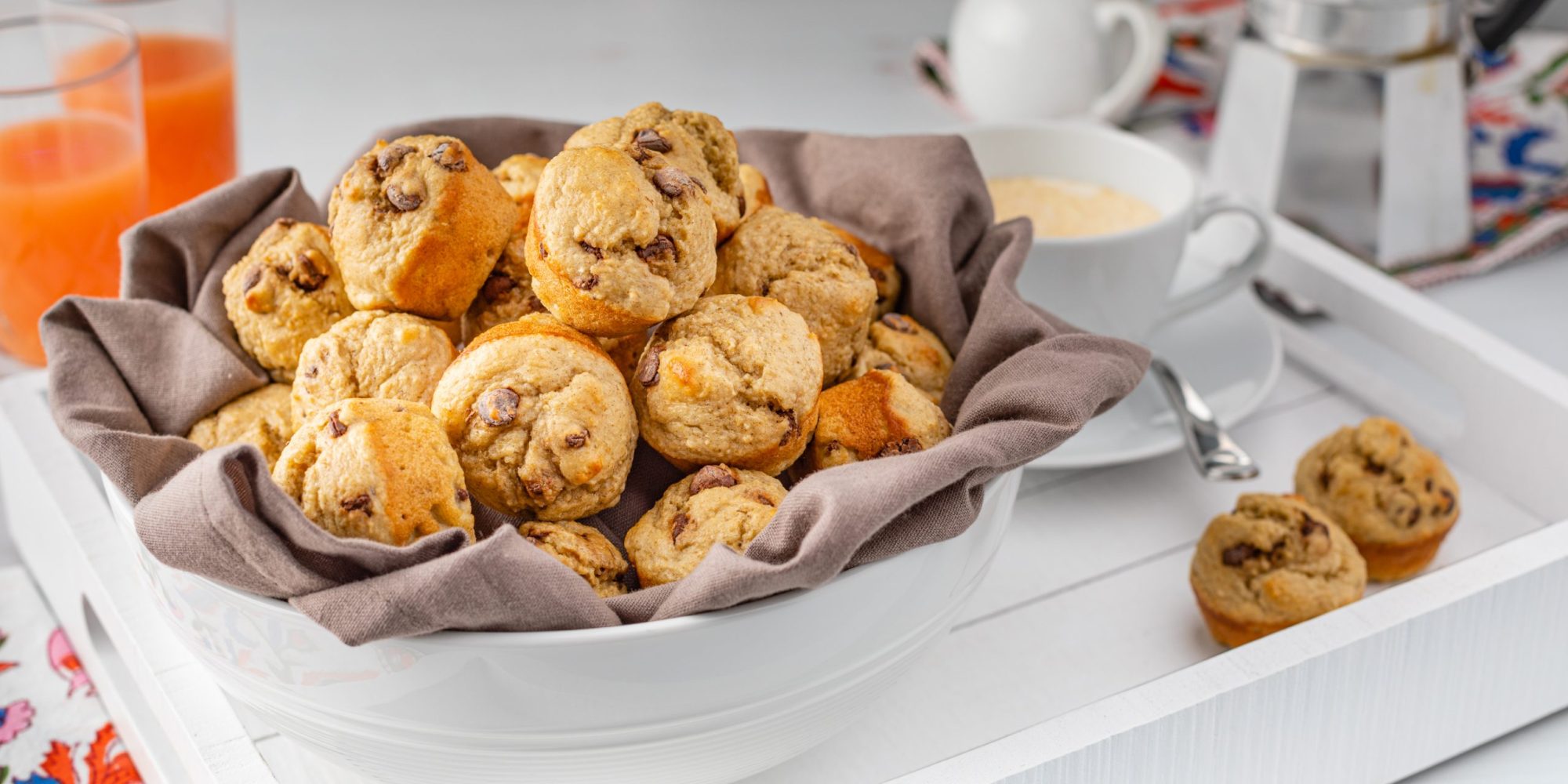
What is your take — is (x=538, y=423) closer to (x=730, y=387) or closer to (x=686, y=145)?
(x=730, y=387)

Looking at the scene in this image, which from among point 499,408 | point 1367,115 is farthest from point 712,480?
point 1367,115

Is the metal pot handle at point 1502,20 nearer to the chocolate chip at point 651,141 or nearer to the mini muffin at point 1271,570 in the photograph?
the mini muffin at point 1271,570

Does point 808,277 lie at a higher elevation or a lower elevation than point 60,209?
higher

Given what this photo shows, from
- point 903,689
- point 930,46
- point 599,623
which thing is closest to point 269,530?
point 599,623

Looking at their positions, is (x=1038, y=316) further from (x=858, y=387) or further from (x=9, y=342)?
(x=9, y=342)

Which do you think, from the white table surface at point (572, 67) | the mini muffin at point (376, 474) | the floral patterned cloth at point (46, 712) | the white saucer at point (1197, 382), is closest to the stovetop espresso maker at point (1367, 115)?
the white table surface at point (572, 67)
